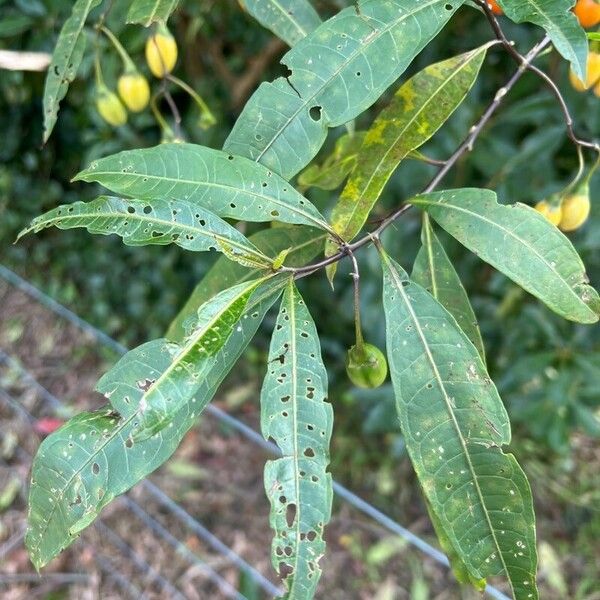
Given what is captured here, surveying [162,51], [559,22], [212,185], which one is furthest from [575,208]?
[162,51]

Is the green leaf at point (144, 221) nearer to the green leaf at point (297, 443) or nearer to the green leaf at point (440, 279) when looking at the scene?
the green leaf at point (297, 443)

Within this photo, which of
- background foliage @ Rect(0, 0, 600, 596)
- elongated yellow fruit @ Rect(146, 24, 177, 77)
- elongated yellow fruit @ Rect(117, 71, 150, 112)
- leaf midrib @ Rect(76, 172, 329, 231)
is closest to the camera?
leaf midrib @ Rect(76, 172, 329, 231)

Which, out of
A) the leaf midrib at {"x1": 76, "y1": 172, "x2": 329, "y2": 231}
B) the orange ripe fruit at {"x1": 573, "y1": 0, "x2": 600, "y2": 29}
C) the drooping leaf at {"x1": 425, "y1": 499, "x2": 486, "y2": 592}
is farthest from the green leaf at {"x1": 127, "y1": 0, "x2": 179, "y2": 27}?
the drooping leaf at {"x1": 425, "y1": 499, "x2": 486, "y2": 592}

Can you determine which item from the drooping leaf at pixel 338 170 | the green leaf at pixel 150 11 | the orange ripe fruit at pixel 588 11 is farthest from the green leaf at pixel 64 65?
the orange ripe fruit at pixel 588 11

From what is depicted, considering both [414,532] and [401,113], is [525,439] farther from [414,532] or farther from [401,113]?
[401,113]

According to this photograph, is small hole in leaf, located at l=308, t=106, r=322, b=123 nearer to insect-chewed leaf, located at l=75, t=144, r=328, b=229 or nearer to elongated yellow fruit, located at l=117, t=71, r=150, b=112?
insect-chewed leaf, located at l=75, t=144, r=328, b=229

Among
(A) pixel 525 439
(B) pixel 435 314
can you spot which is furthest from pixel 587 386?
(B) pixel 435 314
